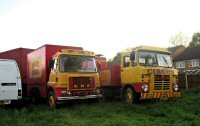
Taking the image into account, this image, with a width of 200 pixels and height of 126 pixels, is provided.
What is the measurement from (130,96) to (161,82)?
67.9 inches

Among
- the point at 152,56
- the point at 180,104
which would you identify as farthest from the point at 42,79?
the point at 180,104

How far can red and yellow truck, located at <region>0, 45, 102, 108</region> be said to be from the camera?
12992mm

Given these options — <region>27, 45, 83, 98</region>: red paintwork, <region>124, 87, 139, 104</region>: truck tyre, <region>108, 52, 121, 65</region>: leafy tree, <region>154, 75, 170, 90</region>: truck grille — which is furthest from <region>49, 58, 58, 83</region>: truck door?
<region>108, 52, 121, 65</region>: leafy tree

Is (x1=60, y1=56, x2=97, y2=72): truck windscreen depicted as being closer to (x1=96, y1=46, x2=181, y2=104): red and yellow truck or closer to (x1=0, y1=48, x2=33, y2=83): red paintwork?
(x1=96, y1=46, x2=181, y2=104): red and yellow truck

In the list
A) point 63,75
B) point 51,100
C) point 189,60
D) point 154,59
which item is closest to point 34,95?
point 51,100

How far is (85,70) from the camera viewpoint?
13695mm

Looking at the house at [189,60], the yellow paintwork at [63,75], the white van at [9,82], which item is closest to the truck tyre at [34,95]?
the yellow paintwork at [63,75]

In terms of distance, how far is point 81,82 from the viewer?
13.3 metres

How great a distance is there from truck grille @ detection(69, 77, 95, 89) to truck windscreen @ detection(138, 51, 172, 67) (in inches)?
103

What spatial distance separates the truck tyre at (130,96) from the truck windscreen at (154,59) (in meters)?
1.53

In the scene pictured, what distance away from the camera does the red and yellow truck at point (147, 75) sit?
1346 centimetres

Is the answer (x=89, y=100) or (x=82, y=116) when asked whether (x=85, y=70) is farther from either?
(x=82, y=116)

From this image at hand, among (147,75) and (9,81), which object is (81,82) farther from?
(9,81)

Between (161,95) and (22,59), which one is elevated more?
(22,59)
